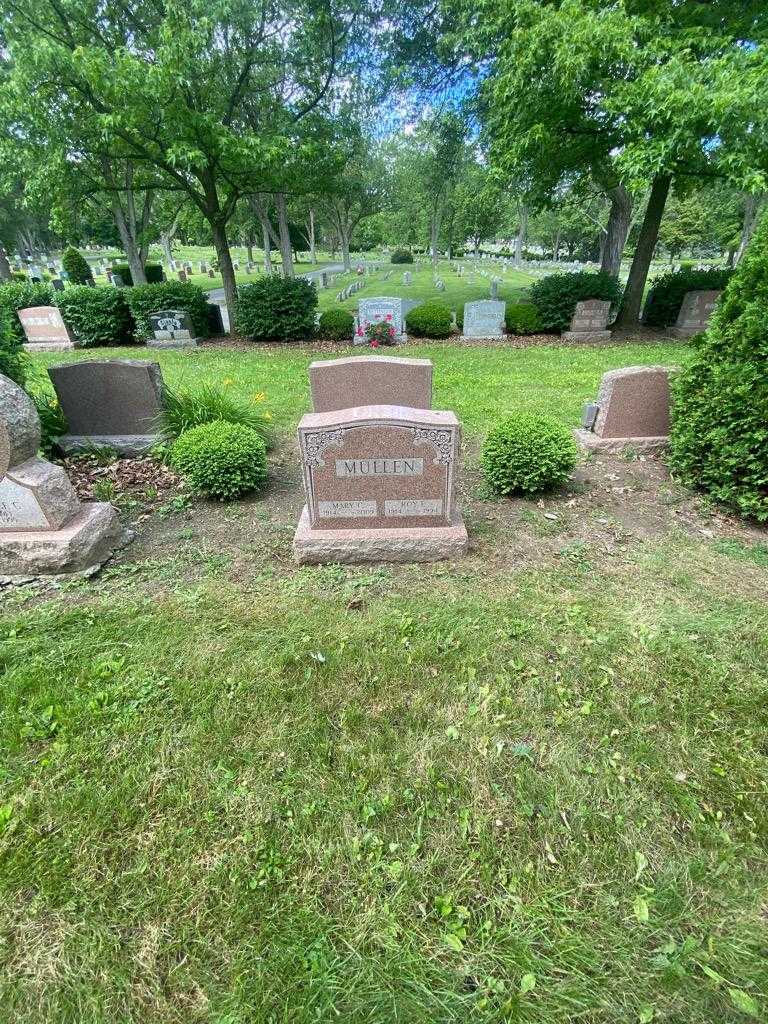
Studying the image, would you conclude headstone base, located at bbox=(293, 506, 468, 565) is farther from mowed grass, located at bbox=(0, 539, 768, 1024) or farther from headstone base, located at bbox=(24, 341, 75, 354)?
headstone base, located at bbox=(24, 341, 75, 354)

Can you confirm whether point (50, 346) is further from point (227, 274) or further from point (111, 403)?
point (111, 403)

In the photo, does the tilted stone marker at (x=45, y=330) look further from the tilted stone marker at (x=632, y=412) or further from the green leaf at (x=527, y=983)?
the green leaf at (x=527, y=983)

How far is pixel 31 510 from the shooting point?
11.4 ft

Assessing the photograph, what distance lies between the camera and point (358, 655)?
2.84m

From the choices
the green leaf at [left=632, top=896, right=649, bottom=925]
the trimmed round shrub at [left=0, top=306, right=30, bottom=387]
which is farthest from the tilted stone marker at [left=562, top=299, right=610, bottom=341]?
the green leaf at [left=632, top=896, right=649, bottom=925]

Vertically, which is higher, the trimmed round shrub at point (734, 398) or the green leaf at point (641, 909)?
the trimmed round shrub at point (734, 398)

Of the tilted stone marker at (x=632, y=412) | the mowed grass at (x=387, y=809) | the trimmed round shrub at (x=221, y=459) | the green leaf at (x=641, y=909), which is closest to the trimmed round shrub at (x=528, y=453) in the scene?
the tilted stone marker at (x=632, y=412)

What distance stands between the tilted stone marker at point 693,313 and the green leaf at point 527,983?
14.3 meters

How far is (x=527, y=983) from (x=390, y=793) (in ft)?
2.54

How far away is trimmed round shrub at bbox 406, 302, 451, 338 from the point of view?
41.2 ft

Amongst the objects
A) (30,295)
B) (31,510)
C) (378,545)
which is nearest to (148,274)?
(30,295)

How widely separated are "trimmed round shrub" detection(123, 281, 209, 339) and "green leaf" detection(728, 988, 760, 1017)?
47.6ft

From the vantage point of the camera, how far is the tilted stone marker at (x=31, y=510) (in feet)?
11.0

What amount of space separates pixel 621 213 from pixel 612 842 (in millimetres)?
20423
